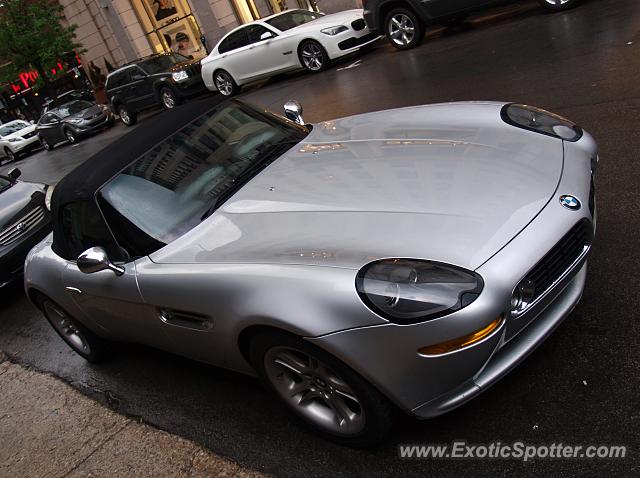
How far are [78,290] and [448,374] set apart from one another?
8.31ft

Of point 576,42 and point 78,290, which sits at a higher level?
point 78,290

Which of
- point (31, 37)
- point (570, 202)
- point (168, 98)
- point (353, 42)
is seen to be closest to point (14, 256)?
point (570, 202)

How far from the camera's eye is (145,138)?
3.86m

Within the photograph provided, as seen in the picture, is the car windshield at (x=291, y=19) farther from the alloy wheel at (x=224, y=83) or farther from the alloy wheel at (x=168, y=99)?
the alloy wheel at (x=168, y=99)

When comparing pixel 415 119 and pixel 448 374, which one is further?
pixel 415 119

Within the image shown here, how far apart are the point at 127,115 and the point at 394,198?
58.7 ft

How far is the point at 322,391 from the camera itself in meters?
2.76

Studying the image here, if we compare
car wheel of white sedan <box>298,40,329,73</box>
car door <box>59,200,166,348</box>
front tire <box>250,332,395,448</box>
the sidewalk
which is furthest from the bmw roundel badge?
car wheel of white sedan <box>298,40,329,73</box>

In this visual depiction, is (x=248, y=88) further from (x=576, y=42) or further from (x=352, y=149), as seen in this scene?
(x=352, y=149)

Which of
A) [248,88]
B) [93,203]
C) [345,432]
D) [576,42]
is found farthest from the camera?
[248,88]

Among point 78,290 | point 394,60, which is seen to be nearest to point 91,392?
point 78,290

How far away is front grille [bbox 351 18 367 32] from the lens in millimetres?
13125

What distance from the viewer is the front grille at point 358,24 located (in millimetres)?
13125

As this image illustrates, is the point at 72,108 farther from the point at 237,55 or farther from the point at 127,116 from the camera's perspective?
the point at 237,55
